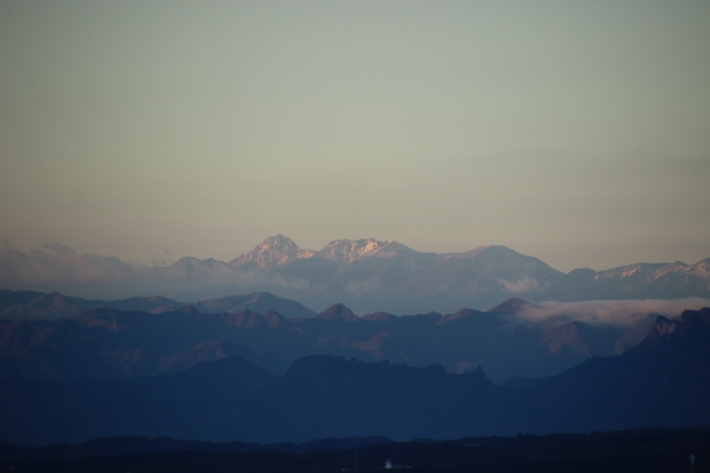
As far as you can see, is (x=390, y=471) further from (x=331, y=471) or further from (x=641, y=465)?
(x=641, y=465)

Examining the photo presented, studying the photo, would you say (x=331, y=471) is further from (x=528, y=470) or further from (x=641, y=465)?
(x=641, y=465)

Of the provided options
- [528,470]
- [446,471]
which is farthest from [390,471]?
[528,470]

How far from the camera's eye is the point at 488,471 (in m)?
198

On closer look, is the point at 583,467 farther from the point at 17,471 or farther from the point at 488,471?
the point at 17,471

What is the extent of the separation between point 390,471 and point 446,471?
10.8 m

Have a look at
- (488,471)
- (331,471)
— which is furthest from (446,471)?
(331,471)

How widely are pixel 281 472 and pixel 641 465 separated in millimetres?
68232

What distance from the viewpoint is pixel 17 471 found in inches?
7825

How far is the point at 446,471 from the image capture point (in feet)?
650

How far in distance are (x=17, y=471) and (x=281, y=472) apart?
167 feet

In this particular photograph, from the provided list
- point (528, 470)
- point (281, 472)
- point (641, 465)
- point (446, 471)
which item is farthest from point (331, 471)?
point (641, 465)

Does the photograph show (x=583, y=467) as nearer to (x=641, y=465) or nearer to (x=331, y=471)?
(x=641, y=465)

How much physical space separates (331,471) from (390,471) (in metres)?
11.4

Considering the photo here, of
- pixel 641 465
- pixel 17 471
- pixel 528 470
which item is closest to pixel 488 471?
pixel 528 470
